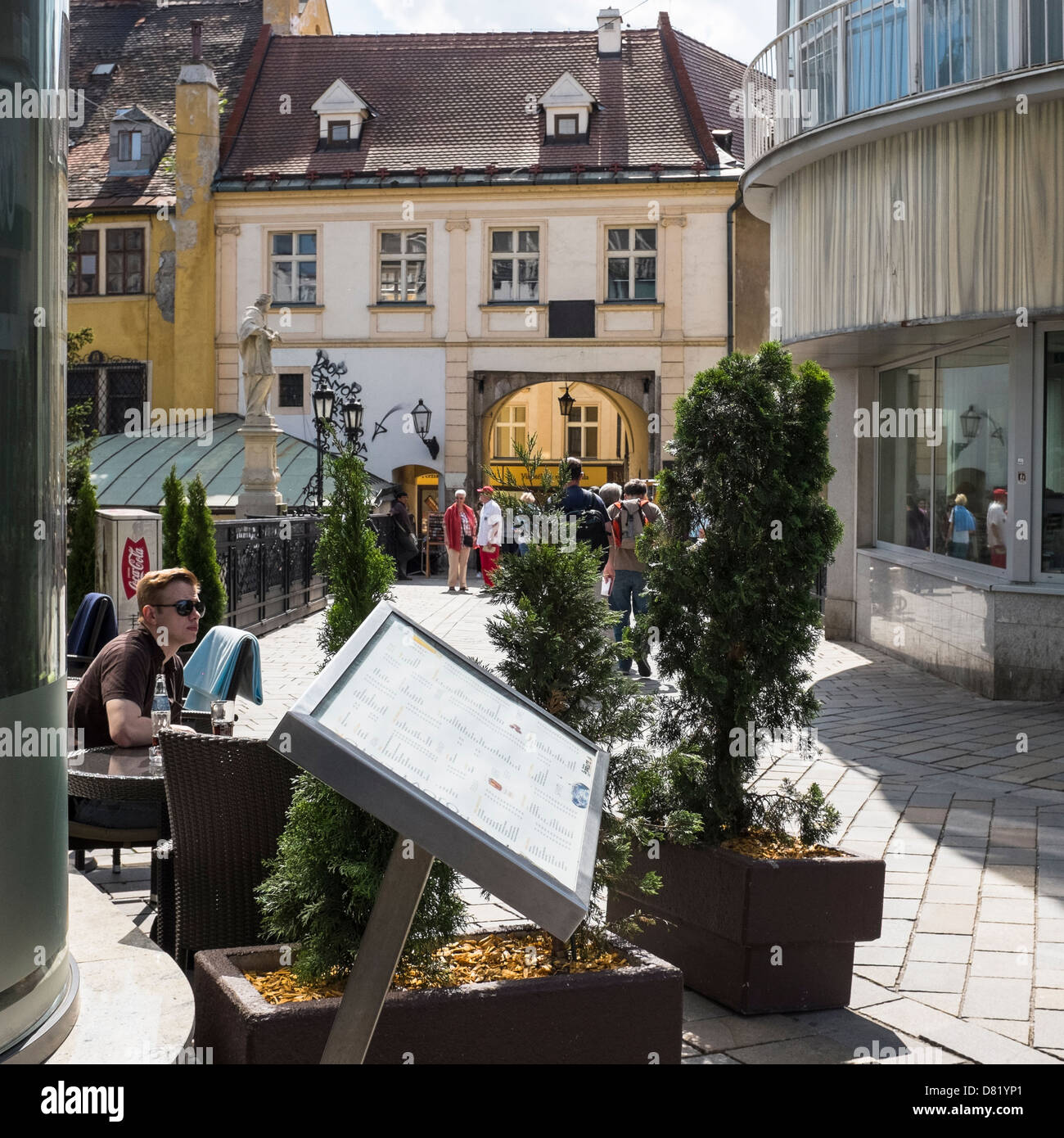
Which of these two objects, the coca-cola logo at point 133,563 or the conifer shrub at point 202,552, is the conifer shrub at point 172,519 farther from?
the coca-cola logo at point 133,563

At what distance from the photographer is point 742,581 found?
4773mm

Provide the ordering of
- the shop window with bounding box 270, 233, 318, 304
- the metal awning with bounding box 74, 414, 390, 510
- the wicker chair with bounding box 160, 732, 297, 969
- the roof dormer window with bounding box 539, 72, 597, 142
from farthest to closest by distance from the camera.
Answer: the roof dormer window with bounding box 539, 72, 597, 142, the shop window with bounding box 270, 233, 318, 304, the metal awning with bounding box 74, 414, 390, 510, the wicker chair with bounding box 160, 732, 297, 969

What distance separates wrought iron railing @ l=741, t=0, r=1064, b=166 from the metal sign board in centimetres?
940

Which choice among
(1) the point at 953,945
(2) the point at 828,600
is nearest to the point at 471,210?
(2) the point at 828,600

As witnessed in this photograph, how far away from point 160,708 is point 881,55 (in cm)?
915

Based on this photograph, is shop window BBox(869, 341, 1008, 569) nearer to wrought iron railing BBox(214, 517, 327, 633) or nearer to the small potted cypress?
wrought iron railing BBox(214, 517, 327, 633)

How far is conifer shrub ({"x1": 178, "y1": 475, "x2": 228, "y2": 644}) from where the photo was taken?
13.1m

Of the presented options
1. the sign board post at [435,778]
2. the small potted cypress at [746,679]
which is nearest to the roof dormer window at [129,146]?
the small potted cypress at [746,679]

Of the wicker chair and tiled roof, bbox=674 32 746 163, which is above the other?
tiled roof, bbox=674 32 746 163

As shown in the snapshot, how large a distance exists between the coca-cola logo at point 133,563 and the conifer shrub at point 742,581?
7586mm

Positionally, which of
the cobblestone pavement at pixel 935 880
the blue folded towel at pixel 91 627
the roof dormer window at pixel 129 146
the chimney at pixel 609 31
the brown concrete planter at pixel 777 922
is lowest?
the cobblestone pavement at pixel 935 880

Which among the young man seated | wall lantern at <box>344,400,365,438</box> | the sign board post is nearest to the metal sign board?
the sign board post

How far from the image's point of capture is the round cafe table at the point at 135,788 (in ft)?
15.7
